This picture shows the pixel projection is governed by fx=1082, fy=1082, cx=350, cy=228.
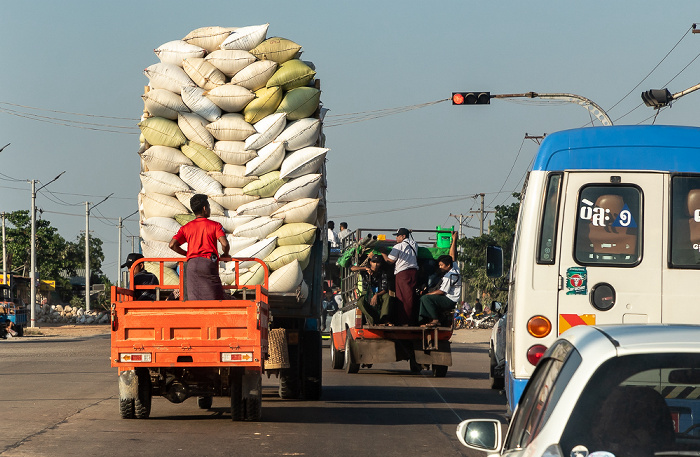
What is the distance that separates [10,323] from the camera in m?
43.1

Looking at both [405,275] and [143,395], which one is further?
[405,275]

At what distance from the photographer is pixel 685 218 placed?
881 centimetres

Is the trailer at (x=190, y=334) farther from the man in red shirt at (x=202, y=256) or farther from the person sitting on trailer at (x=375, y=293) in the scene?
the person sitting on trailer at (x=375, y=293)

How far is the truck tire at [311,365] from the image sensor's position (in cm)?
1408

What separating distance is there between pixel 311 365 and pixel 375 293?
14.9 feet

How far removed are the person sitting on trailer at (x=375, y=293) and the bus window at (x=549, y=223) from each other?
9.39 metres

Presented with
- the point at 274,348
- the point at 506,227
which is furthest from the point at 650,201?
the point at 506,227

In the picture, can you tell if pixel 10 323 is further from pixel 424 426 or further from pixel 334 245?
pixel 424 426

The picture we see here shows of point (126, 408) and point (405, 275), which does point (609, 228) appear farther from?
point (405, 275)

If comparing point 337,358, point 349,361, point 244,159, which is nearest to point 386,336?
point 349,361

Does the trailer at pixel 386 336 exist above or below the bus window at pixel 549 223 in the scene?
below

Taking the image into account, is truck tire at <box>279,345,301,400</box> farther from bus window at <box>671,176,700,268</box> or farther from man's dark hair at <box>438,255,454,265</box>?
bus window at <box>671,176,700,268</box>

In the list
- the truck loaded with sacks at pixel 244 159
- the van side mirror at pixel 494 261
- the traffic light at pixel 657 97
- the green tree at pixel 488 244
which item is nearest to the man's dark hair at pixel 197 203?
the truck loaded with sacks at pixel 244 159

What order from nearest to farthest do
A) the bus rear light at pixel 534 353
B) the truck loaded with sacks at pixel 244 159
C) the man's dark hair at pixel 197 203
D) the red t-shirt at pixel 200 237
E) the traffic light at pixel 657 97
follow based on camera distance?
1. the bus rear light at pixel 534 353
2. the red t-shirt at pixel 200 237
3. the man's dark hair at pixel 197 203
4. the truck loaded with sacks at pixel 244 159
5. the traffic light at pixel 657 97
